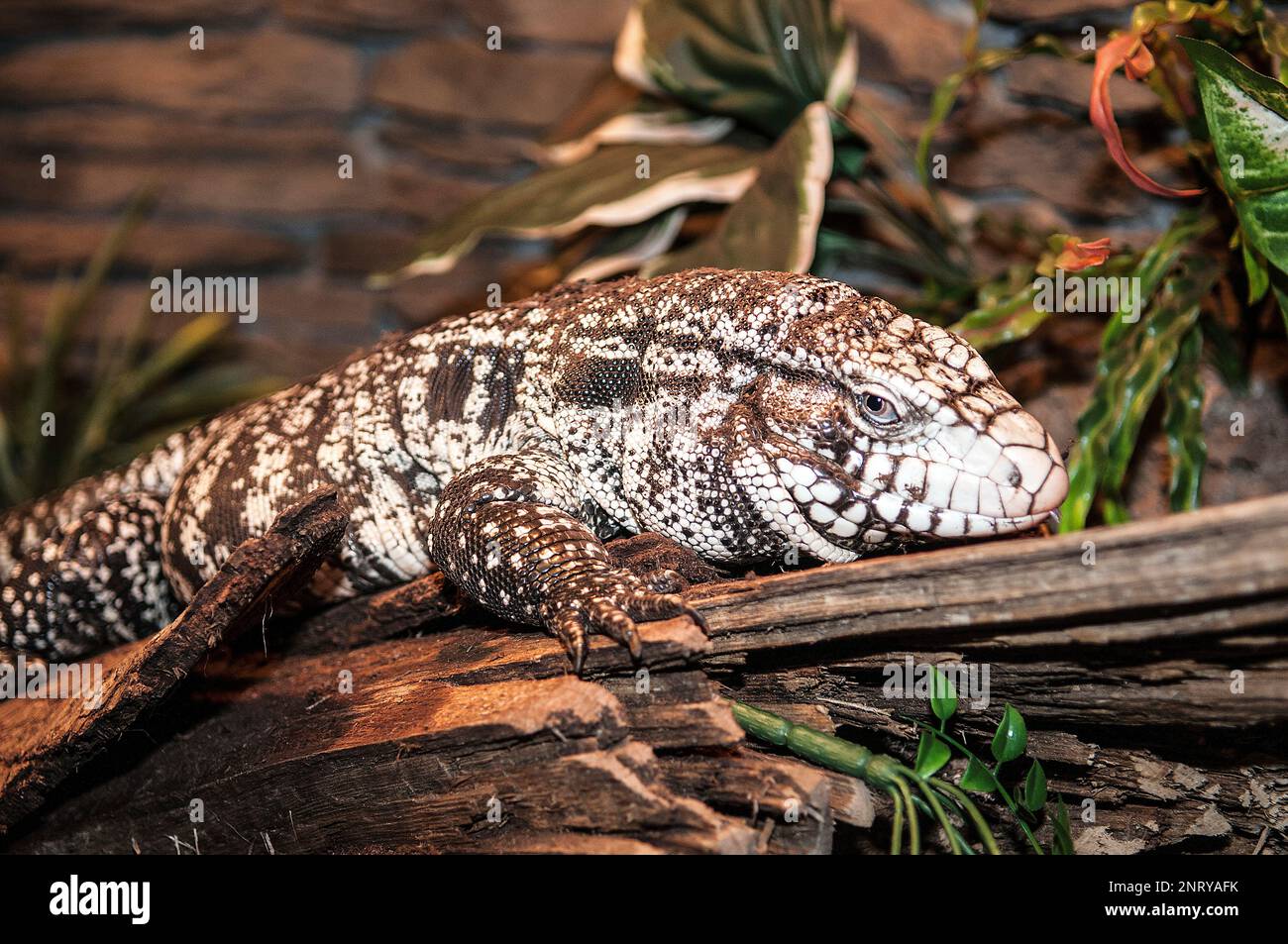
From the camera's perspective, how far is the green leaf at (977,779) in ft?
8.57

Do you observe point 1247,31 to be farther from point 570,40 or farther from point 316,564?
point 570,40

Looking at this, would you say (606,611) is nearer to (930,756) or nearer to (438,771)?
(438,771)

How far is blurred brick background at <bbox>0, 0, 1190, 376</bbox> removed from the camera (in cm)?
743

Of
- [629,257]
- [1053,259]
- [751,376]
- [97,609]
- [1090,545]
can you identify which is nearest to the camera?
[1090,545]

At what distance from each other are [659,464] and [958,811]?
1246 millimetres

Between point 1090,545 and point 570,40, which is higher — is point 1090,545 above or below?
below

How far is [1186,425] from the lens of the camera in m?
3.84

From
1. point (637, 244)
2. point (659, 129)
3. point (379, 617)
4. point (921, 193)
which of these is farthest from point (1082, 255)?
point (921, 193)

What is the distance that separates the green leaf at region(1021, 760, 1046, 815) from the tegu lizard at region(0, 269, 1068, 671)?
2.01ft

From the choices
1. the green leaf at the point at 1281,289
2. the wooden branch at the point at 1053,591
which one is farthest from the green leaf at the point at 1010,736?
the green leaf at the point at 1281,289

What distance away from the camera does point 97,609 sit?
3.90m

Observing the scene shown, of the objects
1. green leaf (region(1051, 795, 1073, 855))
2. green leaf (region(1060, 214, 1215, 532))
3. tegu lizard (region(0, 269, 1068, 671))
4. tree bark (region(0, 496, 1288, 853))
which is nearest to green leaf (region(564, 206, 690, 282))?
tegu lizard (region(0, 269, 1068, 671))

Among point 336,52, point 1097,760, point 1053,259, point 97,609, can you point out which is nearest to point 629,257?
point 1053,259

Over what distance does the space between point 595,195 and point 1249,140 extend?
8.29 ft
